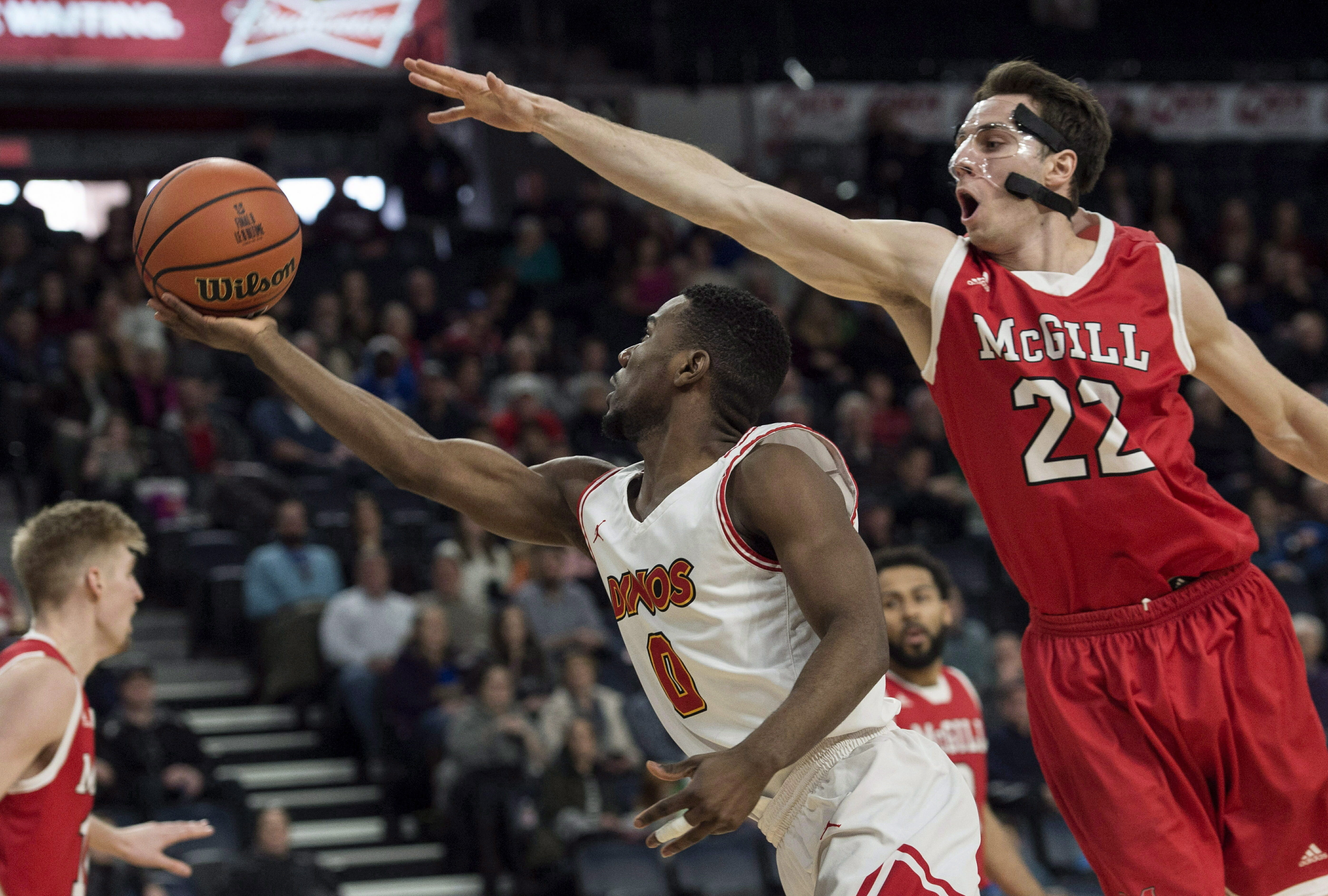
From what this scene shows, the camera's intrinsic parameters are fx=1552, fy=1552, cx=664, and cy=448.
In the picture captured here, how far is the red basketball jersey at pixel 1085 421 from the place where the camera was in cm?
314

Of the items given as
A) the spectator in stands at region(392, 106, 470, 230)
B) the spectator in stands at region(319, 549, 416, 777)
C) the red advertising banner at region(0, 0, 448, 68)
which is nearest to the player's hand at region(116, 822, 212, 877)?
the spectator in stands at region(319, 549, 416, 777)

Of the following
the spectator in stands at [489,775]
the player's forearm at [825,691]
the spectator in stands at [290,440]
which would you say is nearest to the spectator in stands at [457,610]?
the spectator in stands at [489,775]

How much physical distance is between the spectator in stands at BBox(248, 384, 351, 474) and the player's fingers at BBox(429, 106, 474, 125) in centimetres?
753

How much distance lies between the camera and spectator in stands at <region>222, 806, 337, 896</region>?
24.6 ft

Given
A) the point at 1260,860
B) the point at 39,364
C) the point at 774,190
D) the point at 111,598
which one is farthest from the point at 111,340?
the point at 1260,860

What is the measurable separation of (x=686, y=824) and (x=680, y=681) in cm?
59

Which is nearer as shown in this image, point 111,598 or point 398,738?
point 111,598

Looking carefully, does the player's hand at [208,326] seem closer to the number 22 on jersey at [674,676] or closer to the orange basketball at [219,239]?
the orange basketball at [219,239]

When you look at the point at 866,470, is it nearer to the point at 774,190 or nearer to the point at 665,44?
the point at 665,44

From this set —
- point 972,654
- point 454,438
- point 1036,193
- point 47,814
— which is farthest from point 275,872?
point 1036,193

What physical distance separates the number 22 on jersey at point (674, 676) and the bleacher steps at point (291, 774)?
21.7 feet

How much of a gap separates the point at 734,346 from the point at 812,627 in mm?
638

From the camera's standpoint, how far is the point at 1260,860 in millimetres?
3162

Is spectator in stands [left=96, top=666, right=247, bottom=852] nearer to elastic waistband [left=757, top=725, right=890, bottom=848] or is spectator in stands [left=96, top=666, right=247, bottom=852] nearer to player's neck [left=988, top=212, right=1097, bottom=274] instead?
elastic waistband [left=757, top=725, right=890, bottom=848]
